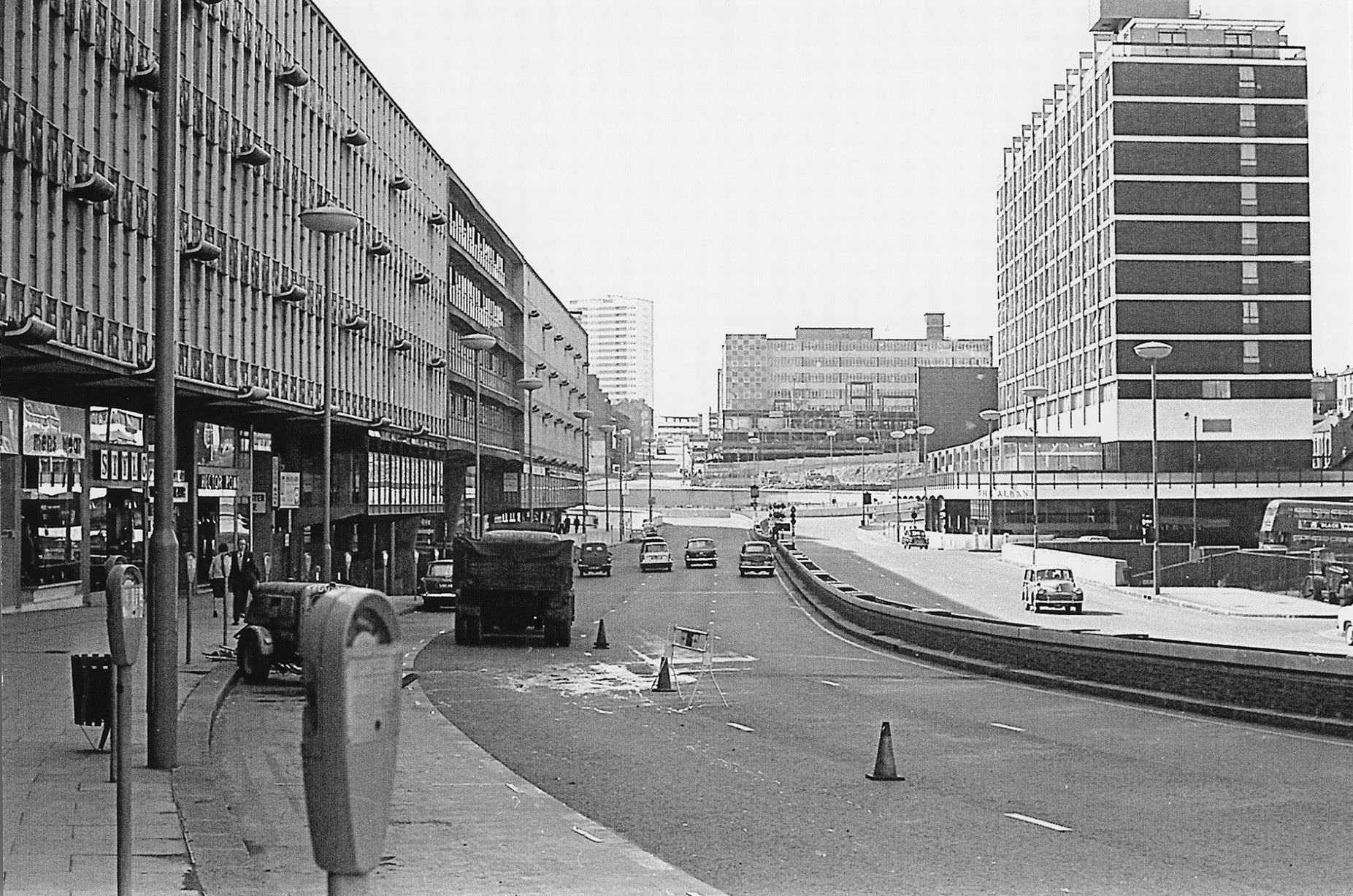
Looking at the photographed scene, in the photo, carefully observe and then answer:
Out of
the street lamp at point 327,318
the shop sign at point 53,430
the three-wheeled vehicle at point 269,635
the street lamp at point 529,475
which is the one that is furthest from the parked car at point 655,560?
the three-wheeled vehicle at point 269,635

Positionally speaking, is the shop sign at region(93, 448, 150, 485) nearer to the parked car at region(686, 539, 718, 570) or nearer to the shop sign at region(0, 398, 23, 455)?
the shop sign at region(0, 398, 23, 455)

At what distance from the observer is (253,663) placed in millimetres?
26203

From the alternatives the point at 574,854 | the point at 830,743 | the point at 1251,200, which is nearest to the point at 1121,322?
the point at 1251,200

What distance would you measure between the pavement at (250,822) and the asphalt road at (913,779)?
0.70 metres

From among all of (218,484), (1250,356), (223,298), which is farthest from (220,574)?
(1250,356)

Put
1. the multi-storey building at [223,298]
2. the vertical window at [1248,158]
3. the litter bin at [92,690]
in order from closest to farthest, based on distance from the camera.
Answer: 1. the litter bin at [92,690]
2. the multi-storey building at [223,298]
3. the vertical window at [1248,158]

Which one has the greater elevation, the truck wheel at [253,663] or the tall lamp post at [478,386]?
the tall lamp post at [478,386]

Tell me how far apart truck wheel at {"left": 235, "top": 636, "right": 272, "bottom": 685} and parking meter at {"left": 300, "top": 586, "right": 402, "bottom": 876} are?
22526 millimetres

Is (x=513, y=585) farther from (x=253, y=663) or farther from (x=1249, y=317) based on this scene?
(x=1249, y=317)

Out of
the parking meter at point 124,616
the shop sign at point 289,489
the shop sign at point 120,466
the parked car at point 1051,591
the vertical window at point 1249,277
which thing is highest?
the vertical window at point 1249,277

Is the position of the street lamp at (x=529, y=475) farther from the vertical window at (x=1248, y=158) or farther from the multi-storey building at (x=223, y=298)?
the vertical window at (x=1248, y=158)

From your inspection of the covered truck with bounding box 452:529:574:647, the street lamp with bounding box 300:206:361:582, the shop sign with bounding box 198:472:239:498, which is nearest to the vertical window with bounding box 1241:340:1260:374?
the street lamp with bounding box 300:206:361:582

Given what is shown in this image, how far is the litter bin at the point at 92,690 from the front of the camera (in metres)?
15.3

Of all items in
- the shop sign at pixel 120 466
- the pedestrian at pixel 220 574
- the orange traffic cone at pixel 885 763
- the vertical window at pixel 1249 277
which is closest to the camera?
the orange traffic cone at pixel 885 763
